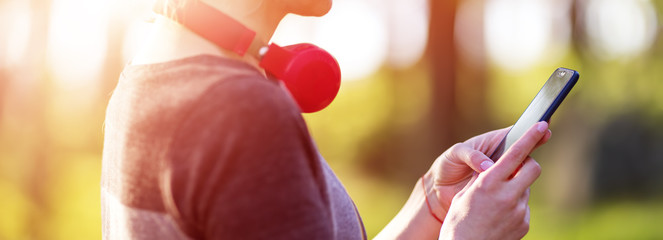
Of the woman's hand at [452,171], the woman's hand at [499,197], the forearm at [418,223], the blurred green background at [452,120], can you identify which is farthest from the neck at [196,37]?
the blurred green background at [452,120]

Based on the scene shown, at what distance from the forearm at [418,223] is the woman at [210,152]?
22.3 inches

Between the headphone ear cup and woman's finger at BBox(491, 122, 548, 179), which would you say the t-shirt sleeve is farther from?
woman's finger at BBox(491, 122, 548, 179)

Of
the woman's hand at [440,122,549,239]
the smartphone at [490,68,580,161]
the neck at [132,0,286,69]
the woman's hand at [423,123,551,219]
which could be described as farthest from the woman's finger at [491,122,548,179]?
the neck at [132,0,286,69]

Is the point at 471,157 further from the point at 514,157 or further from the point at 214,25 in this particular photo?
the point at 214,25

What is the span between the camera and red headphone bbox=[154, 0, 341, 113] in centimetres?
114

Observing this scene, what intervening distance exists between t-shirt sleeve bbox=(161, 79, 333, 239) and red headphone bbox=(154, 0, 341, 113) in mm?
170

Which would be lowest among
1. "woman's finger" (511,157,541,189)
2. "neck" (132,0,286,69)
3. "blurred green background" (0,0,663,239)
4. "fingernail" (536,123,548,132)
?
"blurred green background" (0,0,663,239)

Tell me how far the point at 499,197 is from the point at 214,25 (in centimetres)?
72

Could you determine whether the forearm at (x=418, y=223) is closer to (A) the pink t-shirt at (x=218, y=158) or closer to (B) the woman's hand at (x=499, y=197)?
(B) the woman's hand at (x=499, y=197)

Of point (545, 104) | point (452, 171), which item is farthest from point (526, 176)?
point (452, 171)

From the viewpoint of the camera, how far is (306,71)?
132 centimetres

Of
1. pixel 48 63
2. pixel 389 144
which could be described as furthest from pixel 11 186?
pixel 389 144

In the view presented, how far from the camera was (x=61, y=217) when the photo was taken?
9219mm

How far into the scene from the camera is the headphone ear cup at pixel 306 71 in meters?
1.27
